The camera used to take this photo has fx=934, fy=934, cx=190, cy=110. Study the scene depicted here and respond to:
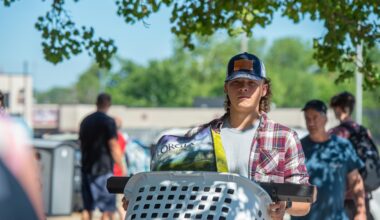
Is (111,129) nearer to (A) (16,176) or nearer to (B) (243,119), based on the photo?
(B) (243,119)

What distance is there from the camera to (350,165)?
22.7ft

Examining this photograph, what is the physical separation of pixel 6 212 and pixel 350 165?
4900 millimetres

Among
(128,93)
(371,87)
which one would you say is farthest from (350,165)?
(128,93)

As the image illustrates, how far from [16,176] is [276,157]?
2620mm

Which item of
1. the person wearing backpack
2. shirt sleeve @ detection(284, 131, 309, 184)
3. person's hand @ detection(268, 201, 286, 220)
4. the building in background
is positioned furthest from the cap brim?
the building in background

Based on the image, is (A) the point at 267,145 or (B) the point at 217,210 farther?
(A) the point at 267,145

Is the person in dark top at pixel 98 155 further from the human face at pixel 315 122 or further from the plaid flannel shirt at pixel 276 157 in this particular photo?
the plaid flannel shirt at pixel 276 157

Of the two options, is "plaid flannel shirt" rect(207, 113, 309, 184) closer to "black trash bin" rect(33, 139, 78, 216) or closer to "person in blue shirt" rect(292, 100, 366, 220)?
"person in blue shirt" rect(292, 100, 366, 220)

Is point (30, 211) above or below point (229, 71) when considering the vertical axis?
below

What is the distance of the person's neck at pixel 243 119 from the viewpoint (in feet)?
16.4

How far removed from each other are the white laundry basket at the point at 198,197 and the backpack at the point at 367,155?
4.03 m

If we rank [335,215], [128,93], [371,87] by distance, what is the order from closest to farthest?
[335,215] < [371,87] < [128,93]

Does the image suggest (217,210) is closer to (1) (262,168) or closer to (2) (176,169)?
(2) (176,169)

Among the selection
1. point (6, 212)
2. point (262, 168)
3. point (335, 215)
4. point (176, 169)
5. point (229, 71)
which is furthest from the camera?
point (335, 215)
